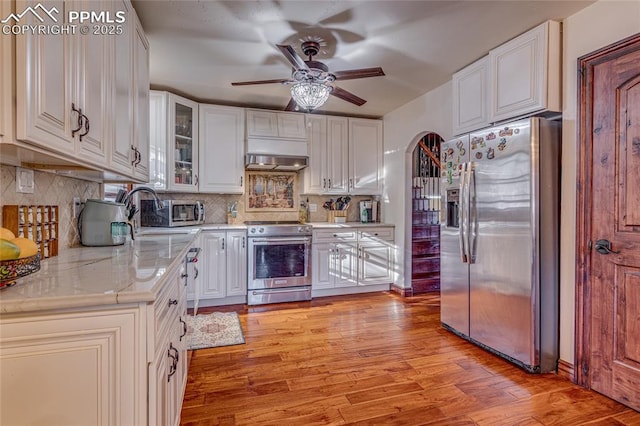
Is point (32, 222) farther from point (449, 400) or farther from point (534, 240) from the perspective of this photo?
point (534, 240)

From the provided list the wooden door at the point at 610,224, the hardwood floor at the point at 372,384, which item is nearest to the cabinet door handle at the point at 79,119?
the hardwood floor at the point at 372,384

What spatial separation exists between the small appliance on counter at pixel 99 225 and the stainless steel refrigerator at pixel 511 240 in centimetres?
255

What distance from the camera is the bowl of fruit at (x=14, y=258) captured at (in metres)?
0.96

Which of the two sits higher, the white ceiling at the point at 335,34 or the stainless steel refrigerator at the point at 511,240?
the white ceiling at the point at 335,34

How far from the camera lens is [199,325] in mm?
3166

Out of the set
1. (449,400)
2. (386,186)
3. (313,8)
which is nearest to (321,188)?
(386,186)

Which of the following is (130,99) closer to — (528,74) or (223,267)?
(223,267)

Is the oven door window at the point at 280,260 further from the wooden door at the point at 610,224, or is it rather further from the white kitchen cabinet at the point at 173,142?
the wooden door at the point at 610,224

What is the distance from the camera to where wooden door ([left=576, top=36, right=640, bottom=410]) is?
1.88 m

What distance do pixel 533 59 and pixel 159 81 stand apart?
3347 mm

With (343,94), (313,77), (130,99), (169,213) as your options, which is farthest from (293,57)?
(169,213)

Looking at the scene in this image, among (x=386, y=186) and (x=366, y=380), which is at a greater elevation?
(x=386, y=186)

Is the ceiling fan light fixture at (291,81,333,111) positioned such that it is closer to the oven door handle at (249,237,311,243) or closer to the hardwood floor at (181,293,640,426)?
the oven door handle at (249,237,311,243)

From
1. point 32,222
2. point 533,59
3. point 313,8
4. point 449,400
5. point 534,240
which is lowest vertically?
point 449,400
